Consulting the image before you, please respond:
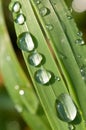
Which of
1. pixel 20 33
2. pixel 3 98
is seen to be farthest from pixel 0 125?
pixel 20 33

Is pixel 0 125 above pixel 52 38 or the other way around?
the other way around

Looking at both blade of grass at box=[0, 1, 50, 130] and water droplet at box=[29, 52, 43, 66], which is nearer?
water droplet at box=[29, 52, 43, 66]

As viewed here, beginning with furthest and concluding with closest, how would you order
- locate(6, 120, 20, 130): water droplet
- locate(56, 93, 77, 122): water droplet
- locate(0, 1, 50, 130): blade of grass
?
locate(6, 120, 20, 130): water droplet < locate(0, 1, 50, 130): blade of grass < locate(56, 93, 77, 122): water droplet

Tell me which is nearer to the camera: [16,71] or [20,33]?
[20,33]

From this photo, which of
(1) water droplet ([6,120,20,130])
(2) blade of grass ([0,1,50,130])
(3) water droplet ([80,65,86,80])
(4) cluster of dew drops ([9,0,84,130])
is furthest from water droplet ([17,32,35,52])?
(1) water droplet ([6,120,20,130])

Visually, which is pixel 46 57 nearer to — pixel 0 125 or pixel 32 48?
pixel 32 48

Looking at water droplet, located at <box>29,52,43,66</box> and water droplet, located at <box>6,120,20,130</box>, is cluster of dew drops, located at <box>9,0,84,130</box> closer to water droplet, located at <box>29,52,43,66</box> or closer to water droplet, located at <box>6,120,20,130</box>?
water droplet, located at <box>29,52,43,66</box>

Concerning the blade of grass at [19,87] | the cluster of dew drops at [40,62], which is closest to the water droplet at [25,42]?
the cluster of dew drops at [40,62]
